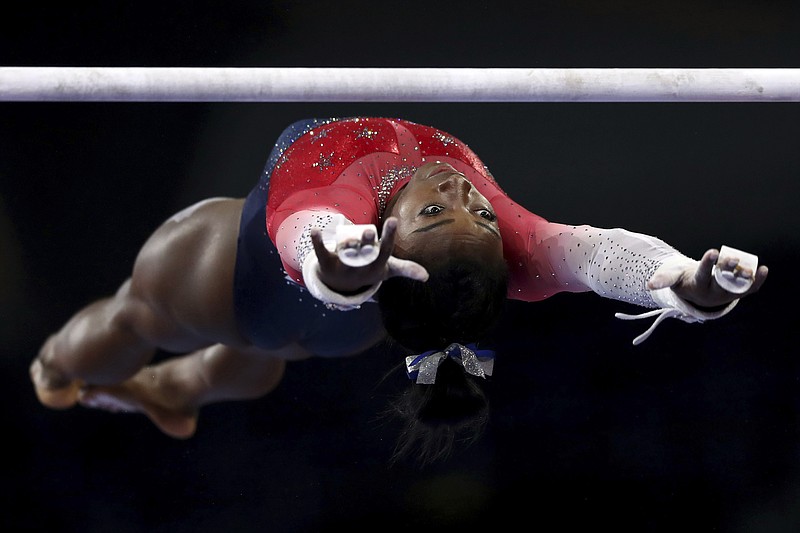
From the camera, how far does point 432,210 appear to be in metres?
1.18

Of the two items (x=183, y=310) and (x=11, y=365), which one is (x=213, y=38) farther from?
(x=11, y=365)

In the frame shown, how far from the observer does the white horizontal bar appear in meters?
1.30

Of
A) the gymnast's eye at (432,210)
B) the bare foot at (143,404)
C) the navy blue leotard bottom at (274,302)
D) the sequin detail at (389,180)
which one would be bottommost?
the bare foot at (143,404)

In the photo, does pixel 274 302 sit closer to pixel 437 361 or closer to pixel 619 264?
pixel 437 361

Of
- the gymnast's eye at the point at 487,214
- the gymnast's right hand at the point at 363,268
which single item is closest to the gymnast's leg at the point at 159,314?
the gymnast's eye at the point at 487,214

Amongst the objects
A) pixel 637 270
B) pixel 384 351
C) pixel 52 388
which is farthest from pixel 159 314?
pixel 637 270

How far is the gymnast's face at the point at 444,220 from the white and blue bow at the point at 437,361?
0.50ft

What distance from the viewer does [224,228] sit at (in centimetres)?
168

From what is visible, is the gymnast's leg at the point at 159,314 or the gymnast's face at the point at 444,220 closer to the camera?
the gymnast's face at the point at 444,220

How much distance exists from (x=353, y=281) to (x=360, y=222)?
261 millimetres

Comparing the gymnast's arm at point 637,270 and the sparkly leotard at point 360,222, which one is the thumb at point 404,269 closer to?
the sparkly leotard at point 360,222

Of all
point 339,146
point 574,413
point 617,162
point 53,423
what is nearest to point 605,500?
point 574,413

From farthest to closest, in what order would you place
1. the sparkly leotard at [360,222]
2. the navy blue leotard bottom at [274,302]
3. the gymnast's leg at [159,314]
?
the gymnast's leg at [159,314] → the navy blue leotard bottom at [274,302] → the sparkly leotard at [360,222]

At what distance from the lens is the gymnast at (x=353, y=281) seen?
1000mm
